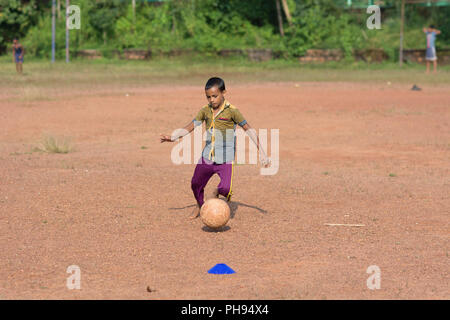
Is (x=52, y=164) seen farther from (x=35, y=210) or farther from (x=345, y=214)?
(x=345, y=214)

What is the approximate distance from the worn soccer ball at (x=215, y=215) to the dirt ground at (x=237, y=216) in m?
0.14

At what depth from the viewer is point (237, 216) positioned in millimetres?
7742

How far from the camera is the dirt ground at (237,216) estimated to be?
551 cm

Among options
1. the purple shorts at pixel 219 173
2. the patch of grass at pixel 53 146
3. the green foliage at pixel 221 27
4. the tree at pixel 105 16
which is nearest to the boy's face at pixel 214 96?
the purple shorts at pixel 219 173

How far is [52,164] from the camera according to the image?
10.9 metres

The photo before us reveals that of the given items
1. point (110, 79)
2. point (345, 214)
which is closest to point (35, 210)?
point (345, 214)

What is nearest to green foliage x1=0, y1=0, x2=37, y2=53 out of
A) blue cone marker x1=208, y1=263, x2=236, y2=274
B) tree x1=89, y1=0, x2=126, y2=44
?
tree x1=89, y1=0, x2=126, y2=44

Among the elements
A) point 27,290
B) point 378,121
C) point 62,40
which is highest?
point 62,40

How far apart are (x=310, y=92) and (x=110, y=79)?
7421 millimetres

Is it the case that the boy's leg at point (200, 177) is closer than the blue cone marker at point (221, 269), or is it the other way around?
the blue cone marker at point (221, 269)

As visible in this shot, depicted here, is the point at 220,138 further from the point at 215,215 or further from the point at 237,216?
the point at 237,216

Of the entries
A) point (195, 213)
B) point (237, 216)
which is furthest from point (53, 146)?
point (237, 216)

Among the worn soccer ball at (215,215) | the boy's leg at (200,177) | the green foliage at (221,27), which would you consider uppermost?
the green foliage at (221,27)

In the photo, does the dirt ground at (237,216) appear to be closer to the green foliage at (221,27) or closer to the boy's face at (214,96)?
the boy's face at (214,96)
